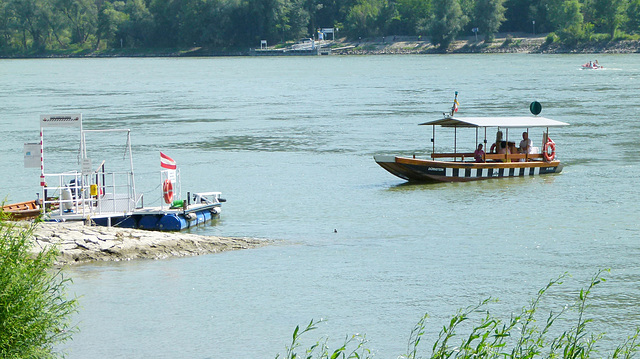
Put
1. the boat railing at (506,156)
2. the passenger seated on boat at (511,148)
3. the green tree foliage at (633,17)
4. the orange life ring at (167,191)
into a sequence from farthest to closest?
the green tree foliage at (633,17)
the passenger seated on boat at (511,148)
the boat railing at (506,156)
the orange life ring at (167,191)

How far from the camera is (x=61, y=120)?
74.2ft

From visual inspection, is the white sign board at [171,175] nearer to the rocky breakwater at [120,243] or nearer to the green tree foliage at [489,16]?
the rocky breakwater at [120,243]

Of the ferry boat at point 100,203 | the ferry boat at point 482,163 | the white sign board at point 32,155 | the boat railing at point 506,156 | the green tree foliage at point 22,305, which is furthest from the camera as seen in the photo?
the boat railing at point 506,156

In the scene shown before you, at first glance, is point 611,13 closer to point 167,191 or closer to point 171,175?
point 171,175

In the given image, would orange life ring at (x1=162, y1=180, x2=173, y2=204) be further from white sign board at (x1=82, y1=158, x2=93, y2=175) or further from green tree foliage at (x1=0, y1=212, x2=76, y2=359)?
green tree foliage at (x1=0, y1=212, x2=76, y2=359)

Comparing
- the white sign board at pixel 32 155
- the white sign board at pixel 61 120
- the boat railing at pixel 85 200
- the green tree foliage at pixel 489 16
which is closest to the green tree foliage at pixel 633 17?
the green tree foliage at pixel 489 16

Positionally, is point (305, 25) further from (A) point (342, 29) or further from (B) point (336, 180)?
(B) point (336, 180)

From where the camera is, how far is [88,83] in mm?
100000

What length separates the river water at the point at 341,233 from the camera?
56.2 feet

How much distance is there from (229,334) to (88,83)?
8760 centimetres

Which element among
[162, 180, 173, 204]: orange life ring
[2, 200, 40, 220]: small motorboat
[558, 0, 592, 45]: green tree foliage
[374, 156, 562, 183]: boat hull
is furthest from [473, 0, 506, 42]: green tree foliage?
[2, 200, 40, 220]: small motorboat

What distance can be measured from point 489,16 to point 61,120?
151 metres

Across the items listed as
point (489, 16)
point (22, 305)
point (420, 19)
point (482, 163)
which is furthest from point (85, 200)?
point (420, 19)

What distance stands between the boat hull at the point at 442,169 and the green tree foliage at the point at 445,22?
13841 centimetres
